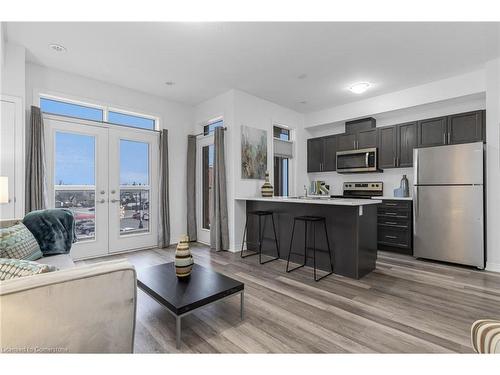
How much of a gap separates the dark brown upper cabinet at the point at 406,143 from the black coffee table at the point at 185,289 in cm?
391

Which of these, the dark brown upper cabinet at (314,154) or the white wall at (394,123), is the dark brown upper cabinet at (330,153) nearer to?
the dark brown upper cabinet at (314,154)

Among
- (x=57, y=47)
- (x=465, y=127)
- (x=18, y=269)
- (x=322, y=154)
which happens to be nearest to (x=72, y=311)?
(x=18, y=269)

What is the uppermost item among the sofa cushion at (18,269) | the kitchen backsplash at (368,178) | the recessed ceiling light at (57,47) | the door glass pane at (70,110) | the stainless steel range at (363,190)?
the recessed ceiling light at (57,47)

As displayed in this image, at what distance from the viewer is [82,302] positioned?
113 centimetres

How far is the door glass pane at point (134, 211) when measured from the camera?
444 cm

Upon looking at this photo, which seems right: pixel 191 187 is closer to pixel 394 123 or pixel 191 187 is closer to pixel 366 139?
pixel 366 139

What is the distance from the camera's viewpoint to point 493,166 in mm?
3461

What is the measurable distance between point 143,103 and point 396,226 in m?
4.88

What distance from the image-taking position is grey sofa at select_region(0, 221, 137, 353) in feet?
3.28

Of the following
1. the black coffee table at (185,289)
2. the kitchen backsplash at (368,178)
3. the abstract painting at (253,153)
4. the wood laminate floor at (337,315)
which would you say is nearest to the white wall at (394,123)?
the kitchen backsplash at (368,178)

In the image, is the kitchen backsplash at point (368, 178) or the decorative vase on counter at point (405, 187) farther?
the kitchen backsplash at point (368, 178)

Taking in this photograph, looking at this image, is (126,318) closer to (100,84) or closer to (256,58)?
(256,58)
